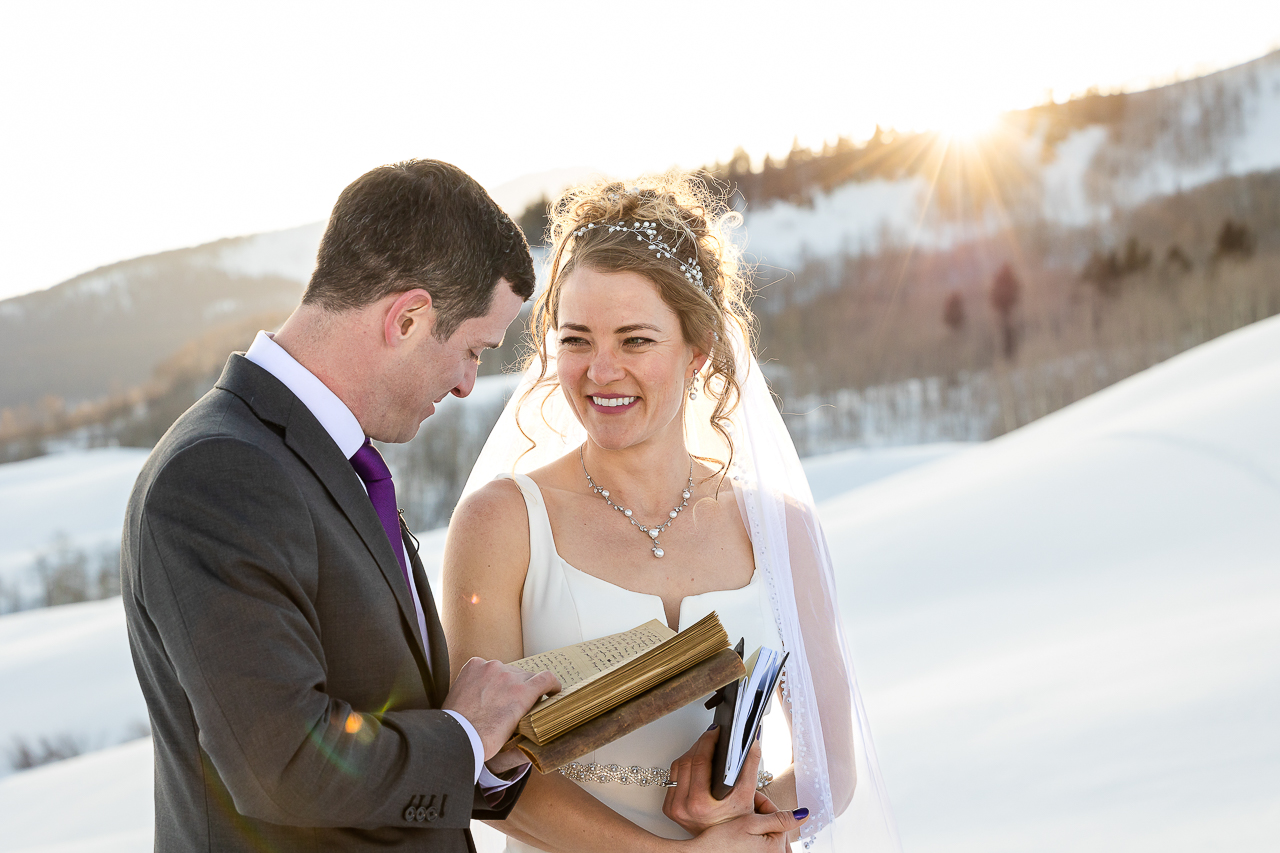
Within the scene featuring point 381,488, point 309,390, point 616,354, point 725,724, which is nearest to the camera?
point 309,390

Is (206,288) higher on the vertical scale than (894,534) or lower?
higher

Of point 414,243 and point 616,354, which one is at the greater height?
point 414,243

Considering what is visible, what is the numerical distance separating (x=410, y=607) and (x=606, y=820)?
89 cm

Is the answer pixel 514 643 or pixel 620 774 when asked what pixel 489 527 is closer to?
pixel 514 643

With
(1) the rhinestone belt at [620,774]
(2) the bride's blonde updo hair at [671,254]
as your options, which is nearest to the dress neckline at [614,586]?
(1) the rhinestone belt at [620,774]

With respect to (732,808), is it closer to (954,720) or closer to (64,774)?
(954,720)


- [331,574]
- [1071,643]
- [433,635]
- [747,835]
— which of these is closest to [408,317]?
[331,574]

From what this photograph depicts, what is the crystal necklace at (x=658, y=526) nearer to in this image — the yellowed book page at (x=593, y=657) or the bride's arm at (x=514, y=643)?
the bride's arm at (x=514, y=643)

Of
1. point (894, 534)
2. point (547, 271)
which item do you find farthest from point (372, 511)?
point (894, 534)

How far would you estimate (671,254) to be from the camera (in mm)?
2805

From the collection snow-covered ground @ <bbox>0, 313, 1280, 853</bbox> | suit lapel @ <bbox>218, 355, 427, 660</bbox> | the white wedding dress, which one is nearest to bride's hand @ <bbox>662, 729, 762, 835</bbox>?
the white wedding dress

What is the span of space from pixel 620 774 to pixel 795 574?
779mm

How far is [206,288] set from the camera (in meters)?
30.1

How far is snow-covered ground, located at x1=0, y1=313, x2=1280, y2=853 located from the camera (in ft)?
13.4
